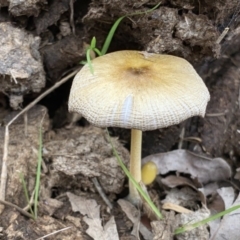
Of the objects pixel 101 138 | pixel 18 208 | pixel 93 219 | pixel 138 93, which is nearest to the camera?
pixel 138 93

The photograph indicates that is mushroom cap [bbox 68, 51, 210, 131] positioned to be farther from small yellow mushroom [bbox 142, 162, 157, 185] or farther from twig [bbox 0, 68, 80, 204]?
small yellow mushroom [bbox 142, 162, 157, 185]

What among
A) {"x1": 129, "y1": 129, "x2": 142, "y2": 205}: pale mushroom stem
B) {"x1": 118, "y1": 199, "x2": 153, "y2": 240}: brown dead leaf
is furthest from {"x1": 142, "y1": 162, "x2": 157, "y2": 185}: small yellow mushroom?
{"x1": 118, "y1": 199, "x2": 153, "y2": 240}: brown dead leaf

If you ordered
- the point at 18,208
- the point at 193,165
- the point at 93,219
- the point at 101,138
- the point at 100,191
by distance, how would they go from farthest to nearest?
the point at 193,165, the point at 101,138, the point at 100,191, the point at 93,219, the point at 18,208

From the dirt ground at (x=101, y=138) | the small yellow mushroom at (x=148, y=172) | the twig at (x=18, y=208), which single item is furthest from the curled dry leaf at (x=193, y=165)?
the twig at (x=18, y=208)

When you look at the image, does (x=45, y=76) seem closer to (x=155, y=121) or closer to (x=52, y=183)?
(x=52, y=183)

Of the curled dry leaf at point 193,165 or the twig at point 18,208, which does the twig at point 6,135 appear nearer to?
the twig at point 18,208

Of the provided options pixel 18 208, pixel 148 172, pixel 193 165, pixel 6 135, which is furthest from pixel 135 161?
pixel 6 135

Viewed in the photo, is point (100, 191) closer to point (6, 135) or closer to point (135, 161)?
point (135, 161)

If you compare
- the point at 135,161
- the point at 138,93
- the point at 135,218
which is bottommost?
the point at 135,218
